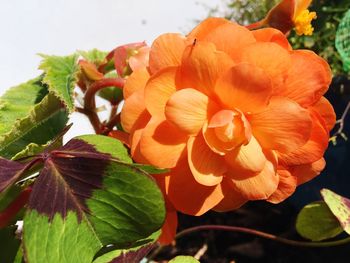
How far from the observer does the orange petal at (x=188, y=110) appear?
30 centimetres

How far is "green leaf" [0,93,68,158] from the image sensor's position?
1.17 feet

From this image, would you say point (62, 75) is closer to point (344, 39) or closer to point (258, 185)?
point (258, 185)

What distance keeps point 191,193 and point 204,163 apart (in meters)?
0.02

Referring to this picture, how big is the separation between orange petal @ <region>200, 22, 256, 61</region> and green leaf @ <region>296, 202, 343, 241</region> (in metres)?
0.24

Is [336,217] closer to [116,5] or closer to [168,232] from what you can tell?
[168,232]

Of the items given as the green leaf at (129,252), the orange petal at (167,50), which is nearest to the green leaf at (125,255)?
the green leaf at (129,252)

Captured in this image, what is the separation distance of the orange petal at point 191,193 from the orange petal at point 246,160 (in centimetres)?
2

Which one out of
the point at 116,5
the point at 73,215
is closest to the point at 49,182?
the point at 73,215

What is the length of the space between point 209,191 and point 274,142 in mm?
44

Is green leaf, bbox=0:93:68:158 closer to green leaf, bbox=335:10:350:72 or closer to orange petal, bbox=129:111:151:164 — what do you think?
orange petal, bbox=129:111:151:164

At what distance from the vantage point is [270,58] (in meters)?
0.30

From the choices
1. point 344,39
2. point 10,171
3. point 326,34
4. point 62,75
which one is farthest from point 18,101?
point 326,34

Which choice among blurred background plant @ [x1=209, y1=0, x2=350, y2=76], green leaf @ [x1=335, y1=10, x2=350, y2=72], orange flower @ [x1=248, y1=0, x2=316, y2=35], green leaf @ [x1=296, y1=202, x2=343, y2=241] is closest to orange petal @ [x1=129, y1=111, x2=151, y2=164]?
orange flower @ [x1=248, y1=0, x2=316, y2=35]

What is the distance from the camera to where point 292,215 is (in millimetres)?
1118
